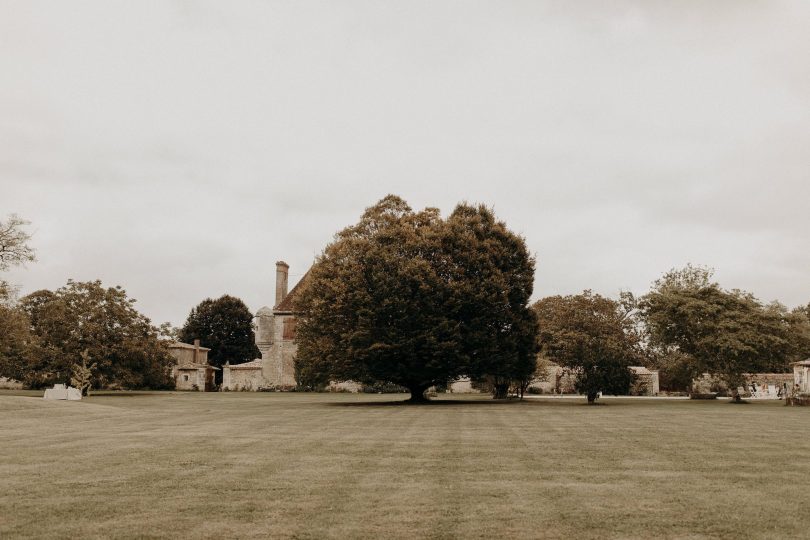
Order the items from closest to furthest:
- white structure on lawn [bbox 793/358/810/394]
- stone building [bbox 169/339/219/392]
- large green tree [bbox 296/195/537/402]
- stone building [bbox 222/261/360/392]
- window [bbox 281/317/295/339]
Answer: large green tree [bbox 296/195/537/402] → white structure on lawn [bbox 793/358/810/394] → stone building [bbox 222/261/360/392] → window [bbox 281/317/295/339] → stone building [bbox 169/339/219/392]

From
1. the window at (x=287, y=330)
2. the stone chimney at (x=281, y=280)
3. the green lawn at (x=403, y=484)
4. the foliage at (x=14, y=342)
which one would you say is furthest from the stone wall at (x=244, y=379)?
the green lawn at (x=403, y=484)

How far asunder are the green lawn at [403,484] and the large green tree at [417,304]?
19276mm

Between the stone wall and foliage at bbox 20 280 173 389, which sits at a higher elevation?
foliage at bbox 20 280 173 389

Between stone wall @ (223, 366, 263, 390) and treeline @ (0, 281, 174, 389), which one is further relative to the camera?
stone wall @ (223, 366, 263, 390)

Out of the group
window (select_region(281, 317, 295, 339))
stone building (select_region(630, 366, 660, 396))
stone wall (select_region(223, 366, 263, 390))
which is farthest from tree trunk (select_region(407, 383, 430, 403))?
stone wall (select_region(223, 366, 263, 390))

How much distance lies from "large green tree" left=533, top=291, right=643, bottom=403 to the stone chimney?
2884 cm

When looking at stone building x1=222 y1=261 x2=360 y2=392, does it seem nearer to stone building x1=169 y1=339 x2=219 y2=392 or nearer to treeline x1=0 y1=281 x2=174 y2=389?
stone building x1=169 y1=339 x2=219 y2=392

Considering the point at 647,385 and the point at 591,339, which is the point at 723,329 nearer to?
the point at 591,339

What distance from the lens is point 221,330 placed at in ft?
310

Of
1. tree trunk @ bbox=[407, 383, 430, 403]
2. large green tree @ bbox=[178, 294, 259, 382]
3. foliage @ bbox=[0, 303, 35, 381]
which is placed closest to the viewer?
tree trunk @ bbox=[407, 383, 430, 403]

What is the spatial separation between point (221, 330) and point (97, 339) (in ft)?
133

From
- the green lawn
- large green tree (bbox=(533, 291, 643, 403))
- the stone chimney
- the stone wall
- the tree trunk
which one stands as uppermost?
the stone chimney

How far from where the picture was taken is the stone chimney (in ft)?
253

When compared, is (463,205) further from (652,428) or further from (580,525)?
(580,525)
